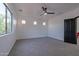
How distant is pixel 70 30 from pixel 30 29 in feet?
15.6

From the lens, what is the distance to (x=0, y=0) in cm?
317

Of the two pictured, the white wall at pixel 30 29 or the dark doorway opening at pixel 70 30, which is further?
the white wall at pixel 30 29

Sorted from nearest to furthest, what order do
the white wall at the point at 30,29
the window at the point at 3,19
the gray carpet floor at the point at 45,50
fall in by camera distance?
the window at the point at 3,19 < the gray carpet floor at the point at 45,50 < the white wall at the point at 30,29

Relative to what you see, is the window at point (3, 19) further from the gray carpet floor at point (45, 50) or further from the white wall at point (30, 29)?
the white wall at point (30, 29)

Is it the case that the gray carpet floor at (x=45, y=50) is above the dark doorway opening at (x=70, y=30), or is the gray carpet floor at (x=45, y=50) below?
below

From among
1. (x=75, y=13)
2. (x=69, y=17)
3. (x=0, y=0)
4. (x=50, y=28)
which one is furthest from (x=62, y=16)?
(x=0, y=0)

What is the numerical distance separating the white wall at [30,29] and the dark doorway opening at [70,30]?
413 cm

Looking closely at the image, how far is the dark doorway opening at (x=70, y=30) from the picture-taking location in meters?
7.29

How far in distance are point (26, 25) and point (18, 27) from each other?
1.00 meters

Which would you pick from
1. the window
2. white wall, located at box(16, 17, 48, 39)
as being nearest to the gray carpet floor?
the window

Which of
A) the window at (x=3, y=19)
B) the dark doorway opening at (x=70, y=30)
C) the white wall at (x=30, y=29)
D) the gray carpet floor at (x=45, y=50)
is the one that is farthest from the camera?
the white wall at (x=30, y=29)

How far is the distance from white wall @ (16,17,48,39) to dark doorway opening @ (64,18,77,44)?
13.5 ft

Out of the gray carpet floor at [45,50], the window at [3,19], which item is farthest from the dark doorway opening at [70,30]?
the window at [3,19]

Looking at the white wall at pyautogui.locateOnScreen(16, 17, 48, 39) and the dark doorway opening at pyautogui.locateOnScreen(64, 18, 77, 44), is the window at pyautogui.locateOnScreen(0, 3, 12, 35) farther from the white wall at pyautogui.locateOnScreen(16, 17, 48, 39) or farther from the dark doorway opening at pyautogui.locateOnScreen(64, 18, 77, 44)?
the white wall at pyautogui.locateOnScreen(16, 17, 48, 39)
